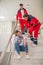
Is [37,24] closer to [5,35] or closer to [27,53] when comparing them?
[27,53]

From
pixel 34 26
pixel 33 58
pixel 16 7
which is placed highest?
pixel 16 7

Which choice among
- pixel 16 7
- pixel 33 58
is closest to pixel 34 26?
pixel 33 58

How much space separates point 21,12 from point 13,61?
7.05ft

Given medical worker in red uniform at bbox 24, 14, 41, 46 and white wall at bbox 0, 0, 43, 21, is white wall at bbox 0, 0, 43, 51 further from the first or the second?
medical worker in red uniform at bbox 24, 14, 41, 46

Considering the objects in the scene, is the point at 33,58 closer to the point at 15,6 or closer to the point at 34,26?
the point at 34,26

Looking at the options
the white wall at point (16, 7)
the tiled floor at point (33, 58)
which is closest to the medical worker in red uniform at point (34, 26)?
the tiled floor at point (33, 58)

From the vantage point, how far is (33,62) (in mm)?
3809

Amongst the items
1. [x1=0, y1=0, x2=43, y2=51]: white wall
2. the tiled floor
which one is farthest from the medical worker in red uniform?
[x1=0, y1=0, x2=43, y2=51]: white wall

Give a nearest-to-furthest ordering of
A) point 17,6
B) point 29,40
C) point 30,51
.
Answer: point 30,51 < point 29,40 < point 17,6

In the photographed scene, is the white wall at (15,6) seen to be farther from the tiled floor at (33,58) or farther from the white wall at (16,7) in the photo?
the tiled floor at (33,58)

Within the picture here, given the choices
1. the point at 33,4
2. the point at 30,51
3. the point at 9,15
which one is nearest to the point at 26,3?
the point at 33,4

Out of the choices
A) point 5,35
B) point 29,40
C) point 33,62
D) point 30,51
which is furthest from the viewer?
point 5,35

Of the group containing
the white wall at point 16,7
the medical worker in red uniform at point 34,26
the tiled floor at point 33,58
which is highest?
the white wall at point 16,7

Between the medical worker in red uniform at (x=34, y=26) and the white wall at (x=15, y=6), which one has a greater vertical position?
the white wall at (x=15, y=6)
